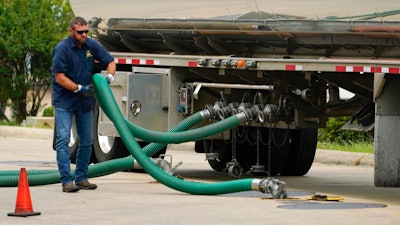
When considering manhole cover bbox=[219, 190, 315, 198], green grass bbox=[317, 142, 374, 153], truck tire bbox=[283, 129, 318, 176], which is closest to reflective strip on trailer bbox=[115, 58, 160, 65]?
truck tire bbox=[283, 129, 318, 176]

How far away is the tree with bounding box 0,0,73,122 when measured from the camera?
1124 inches

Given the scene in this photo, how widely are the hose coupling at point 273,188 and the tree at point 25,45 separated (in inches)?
622

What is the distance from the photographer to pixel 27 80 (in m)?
29.0

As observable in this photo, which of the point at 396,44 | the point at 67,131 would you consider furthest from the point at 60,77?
the point at 396,44

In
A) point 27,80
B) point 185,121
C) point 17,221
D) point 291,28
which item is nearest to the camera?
point 17,221

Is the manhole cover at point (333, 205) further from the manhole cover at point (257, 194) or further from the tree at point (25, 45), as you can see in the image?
the tree at point (25, 45)

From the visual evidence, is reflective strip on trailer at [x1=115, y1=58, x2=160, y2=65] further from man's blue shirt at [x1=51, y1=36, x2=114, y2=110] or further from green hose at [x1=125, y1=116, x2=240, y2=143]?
man's blue shirt at [x1=51, y1=36, x2=114, y2=110]

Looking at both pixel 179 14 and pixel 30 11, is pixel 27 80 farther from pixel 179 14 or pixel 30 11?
pixel 179 14

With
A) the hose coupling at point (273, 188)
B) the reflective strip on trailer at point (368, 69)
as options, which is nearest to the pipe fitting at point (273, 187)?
the hose coupling at point (273, 188)

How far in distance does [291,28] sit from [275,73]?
0.91 metres

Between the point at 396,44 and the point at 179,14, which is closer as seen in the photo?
the point at 396,44

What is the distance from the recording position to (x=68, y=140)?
1391cm

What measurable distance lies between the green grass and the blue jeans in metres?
7.27

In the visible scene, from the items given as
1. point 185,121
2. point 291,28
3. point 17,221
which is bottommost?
point 17,221
